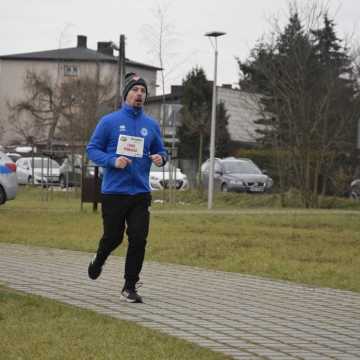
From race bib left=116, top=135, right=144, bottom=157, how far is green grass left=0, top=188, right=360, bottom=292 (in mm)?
3111

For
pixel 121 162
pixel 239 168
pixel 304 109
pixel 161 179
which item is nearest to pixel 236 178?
pixel 239 168

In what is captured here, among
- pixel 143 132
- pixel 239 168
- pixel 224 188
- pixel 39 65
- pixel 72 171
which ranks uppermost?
pixel 39 65

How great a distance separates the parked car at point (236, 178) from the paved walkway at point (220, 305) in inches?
1062

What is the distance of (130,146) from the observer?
9.34 m

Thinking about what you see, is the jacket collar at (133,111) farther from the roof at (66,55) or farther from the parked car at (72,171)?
the roof at (66,55)

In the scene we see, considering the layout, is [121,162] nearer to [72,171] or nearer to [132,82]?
[132,82]

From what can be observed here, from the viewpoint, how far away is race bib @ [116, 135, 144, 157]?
367 inches

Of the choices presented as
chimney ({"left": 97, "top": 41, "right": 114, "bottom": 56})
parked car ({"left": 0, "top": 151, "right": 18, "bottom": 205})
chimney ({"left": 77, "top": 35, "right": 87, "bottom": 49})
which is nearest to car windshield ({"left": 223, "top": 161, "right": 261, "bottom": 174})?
parked car ({"left": 0, "top": 151, "right": 18, "bottom": 205})

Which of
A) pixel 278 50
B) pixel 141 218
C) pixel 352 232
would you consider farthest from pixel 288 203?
pixel 141 218

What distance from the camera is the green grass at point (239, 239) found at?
13.0 meters

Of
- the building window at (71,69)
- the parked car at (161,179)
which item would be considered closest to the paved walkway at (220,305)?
the parked car at (161,179)

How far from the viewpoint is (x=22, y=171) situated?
1989 inches

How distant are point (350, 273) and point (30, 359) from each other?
684 centimetres

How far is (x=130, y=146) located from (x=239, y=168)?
32.3m
